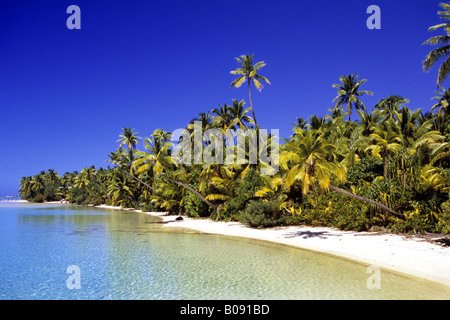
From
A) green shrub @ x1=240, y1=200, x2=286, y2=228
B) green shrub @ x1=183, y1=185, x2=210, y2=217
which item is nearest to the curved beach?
green shrub @ x1=240, y1=200, x2=286, y2=228

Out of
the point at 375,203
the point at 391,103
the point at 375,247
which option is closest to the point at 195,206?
the point at 375,203

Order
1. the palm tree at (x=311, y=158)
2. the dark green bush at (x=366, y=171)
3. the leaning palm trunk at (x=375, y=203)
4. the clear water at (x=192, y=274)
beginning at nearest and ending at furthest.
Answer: the clear water at (x=192, y=274) < the palm tree at (x=311, y=158) < the leaning palm trunk at (x=375, y=203) < the dark green bush at (x=366, y=171)

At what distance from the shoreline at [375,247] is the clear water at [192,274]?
0.77 metres

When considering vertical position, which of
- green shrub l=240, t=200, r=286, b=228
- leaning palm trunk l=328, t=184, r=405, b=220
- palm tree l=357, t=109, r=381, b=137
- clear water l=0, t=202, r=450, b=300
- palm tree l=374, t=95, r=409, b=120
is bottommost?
clear water l=0, t=202, r=450, b=300

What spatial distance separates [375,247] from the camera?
13703mm

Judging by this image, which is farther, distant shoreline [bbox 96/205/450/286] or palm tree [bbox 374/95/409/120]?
palm tree [bbox 374/95/409/120]

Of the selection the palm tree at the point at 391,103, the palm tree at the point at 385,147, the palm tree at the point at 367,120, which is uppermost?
the palm tree at the point at 391,103

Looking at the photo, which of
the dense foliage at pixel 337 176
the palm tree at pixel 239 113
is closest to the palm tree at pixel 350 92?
the dense foliage at pixel 337 176

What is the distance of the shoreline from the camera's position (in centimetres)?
1058

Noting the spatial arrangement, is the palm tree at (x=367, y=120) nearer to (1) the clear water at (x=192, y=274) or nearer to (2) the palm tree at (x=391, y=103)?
(2) the palm tree at (x=391, y=103)

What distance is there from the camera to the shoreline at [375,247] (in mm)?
10578

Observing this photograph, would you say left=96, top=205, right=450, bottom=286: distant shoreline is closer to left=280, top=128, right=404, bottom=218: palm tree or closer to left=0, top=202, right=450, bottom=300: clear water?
left=0, top=202, right=450, bottom=300: clear water

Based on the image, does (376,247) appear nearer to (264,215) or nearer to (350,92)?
(264,215)

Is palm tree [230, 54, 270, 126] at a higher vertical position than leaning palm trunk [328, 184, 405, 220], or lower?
higher
